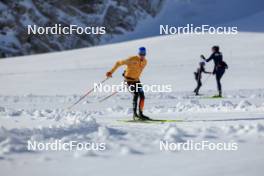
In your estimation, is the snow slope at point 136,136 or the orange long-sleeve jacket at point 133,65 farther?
the orange long-sleeve jacket at point 133,65

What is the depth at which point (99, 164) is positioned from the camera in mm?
6027

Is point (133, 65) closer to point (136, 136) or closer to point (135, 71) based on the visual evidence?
A: point (135, 71)

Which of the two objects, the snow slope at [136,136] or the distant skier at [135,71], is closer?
the snow slope at [136,136]

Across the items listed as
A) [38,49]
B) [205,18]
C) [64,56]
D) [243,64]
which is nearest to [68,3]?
[38,49]

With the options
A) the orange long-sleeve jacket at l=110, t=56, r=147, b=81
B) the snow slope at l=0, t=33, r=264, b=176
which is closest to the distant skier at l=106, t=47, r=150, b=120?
the orange long-sleeve jacket at l=110, t=56, r=147, b=81

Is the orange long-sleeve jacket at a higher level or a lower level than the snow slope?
higher

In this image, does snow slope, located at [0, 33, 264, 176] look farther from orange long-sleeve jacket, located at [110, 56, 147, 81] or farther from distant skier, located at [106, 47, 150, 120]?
orange long-sleeve jacket, located at [110, 56, 147, 81]

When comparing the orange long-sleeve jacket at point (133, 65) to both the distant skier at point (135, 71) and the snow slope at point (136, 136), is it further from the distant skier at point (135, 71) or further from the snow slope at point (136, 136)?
the snow slope at point (136, 136)

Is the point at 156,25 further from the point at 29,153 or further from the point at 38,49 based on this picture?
the point at 29,153

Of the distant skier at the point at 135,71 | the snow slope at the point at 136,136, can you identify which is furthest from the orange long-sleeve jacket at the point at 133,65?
the snow slope at the point at 136,136

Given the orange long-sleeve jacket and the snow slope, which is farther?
the orange long-sleeve jacket

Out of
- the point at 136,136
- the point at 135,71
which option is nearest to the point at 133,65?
the point at 135,71

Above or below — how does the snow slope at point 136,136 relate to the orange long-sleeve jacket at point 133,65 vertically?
below

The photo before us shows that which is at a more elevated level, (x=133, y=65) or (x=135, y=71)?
(x=133, y=65)
